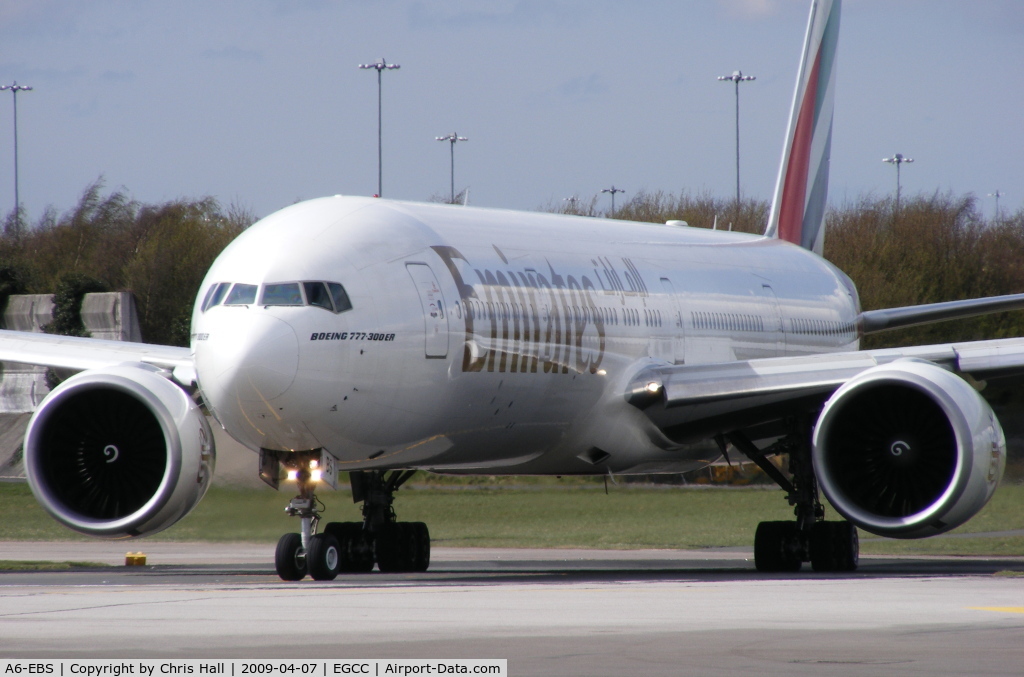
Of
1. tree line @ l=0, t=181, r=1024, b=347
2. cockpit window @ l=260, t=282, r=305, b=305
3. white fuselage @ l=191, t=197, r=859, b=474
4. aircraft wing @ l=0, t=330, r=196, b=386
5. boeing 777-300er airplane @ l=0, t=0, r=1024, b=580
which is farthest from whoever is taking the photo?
tree line @ l=0, t=181, r=1024, b=347

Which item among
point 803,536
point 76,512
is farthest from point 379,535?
point 803,536

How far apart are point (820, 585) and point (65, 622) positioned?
20.6ft

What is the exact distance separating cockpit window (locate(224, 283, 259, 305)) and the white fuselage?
7 cm

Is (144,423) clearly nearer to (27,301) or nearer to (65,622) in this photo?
(65,622)

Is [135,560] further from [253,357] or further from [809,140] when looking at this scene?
[809,140]

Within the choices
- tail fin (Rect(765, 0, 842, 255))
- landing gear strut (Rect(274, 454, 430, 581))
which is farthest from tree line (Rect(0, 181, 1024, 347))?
landing gear strut (Rect(274, 454, 430, 581))

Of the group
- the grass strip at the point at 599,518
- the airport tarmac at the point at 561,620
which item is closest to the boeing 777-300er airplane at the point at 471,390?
the airport tarmac at the point at 561,620

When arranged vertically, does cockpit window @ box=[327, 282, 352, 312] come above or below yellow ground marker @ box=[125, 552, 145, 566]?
above

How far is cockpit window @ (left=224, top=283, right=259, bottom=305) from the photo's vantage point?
1342 cm

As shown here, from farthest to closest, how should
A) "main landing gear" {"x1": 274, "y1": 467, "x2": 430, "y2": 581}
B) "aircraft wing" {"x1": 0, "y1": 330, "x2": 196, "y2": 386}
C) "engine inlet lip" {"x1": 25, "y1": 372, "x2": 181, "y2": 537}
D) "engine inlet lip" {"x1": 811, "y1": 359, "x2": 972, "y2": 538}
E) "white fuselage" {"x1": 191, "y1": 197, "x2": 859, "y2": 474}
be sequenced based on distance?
"main landing gear" {"x1": 274, "y1": 467, "x2": 430, "y2": 581}
"aircraft wing" {"x1": 0, "y1": 330, "x2": 196, "y2": 386}
"engine inlet lip" {"x1": 811, "y1": 359, "x2": 972, "y2": 538}
"engine inlet lip" {"x1": 25, "y1": 372, "x2": 181, "y2": 537}
"white fuselage" {"x1": 191, "y1": 197, "x2": 859, "y2": 474}

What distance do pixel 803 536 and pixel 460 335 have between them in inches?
208

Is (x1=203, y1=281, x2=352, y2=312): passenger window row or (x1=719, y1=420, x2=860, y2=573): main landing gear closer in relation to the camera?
(x1=203, y1=281, x2=352, y2=312): passenger window row

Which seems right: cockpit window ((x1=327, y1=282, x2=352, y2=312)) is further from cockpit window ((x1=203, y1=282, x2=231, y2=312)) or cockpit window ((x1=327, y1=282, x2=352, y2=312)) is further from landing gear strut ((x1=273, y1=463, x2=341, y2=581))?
landing gear strut ((x1=273, y1=463, x2=341, y2=581))

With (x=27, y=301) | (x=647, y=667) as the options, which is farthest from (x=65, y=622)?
(x=27, y=301)
